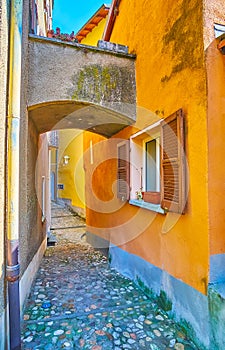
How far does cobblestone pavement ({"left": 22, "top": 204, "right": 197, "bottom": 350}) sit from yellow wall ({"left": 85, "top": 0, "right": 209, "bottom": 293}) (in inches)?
30.4

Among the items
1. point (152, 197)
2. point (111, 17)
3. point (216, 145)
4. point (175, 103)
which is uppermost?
point (111, 17)

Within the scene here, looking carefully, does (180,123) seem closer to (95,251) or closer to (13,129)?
(13,129)

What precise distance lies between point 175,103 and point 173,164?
93 centimetres

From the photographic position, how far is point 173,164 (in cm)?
345

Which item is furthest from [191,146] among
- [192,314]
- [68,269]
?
[68,269]

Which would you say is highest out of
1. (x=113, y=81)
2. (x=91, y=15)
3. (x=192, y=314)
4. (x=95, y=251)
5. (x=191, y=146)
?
(x=91, y=15)

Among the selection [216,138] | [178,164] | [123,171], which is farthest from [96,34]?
[216,138]

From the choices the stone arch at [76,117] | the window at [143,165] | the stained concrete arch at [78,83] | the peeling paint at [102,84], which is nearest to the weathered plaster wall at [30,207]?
the stone arch at [76,117]

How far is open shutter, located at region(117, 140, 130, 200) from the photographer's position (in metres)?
5.30

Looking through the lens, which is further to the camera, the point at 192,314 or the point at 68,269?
the point at 68,269

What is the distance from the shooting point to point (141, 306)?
4.05 metres

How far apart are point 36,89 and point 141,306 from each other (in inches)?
169

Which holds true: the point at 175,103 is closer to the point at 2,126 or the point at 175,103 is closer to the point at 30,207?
the point at 2,126

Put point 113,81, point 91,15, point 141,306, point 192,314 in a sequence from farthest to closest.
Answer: point 91,15, point 113,81, point 141,306, point 192,314
